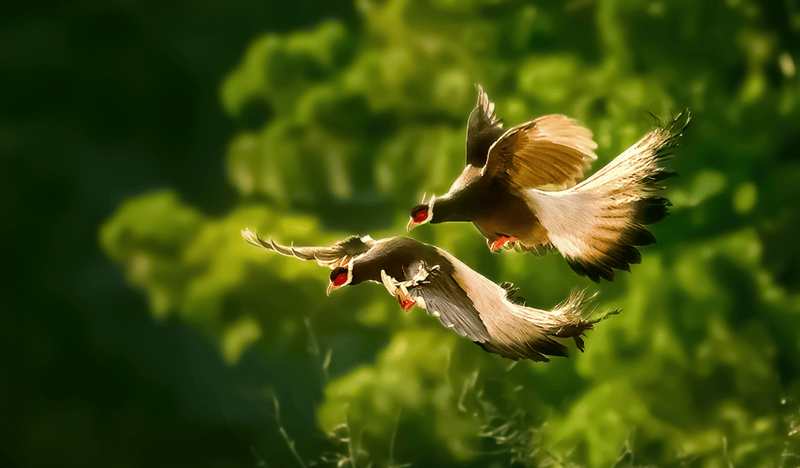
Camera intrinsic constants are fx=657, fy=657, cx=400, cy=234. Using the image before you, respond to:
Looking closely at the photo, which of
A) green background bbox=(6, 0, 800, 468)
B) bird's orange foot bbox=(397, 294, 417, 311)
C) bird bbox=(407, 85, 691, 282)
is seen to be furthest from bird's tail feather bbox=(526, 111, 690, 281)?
green background bbox=(6, 0, 800, 468)

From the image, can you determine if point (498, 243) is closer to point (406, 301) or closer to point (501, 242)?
point (501, 242)

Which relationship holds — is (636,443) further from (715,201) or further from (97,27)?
(97,27)

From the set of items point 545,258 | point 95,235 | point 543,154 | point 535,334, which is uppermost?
point 95,235

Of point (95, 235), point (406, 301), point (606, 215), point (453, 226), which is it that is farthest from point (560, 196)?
point (95, 235)

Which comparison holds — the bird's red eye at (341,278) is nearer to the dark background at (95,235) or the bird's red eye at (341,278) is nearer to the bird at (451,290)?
the bird at (451,290)

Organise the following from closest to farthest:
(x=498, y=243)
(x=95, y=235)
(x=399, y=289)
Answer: (x=399, y=289), (x=498, y=243), (x=95, y=235)

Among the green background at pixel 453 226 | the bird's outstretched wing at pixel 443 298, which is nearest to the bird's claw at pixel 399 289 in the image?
the bird's outstretched wing at pixel 443 298
